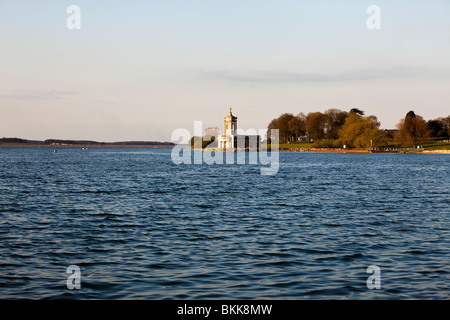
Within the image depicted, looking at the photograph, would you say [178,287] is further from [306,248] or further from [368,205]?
[368,205]

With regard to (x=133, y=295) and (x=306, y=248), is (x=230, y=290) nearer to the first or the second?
(x=133, y=295)

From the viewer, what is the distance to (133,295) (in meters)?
14.9

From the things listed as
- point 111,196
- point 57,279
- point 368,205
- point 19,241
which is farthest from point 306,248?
point 111,196

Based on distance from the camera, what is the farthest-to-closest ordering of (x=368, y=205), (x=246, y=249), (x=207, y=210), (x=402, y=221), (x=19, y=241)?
(x=368, y=205)
(x=207, y=210)
(x=402, y=221)
(x=19, y=241)
(x=246, y=249)

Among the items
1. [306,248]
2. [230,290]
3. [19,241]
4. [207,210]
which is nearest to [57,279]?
[230,290]

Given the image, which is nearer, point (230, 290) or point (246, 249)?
point (230, 290)

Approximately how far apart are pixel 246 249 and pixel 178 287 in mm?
6127

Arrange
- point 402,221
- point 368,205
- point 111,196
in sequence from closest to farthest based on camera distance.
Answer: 1. point 402,221
2. point 368,205
3. point 111,196

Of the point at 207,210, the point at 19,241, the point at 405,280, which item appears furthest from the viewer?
the point at 207,210

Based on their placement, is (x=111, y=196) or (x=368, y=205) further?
(x=111, y=196)

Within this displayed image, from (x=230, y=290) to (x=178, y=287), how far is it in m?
1.64

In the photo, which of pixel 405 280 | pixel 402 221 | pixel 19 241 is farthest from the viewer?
pixel 402 221
